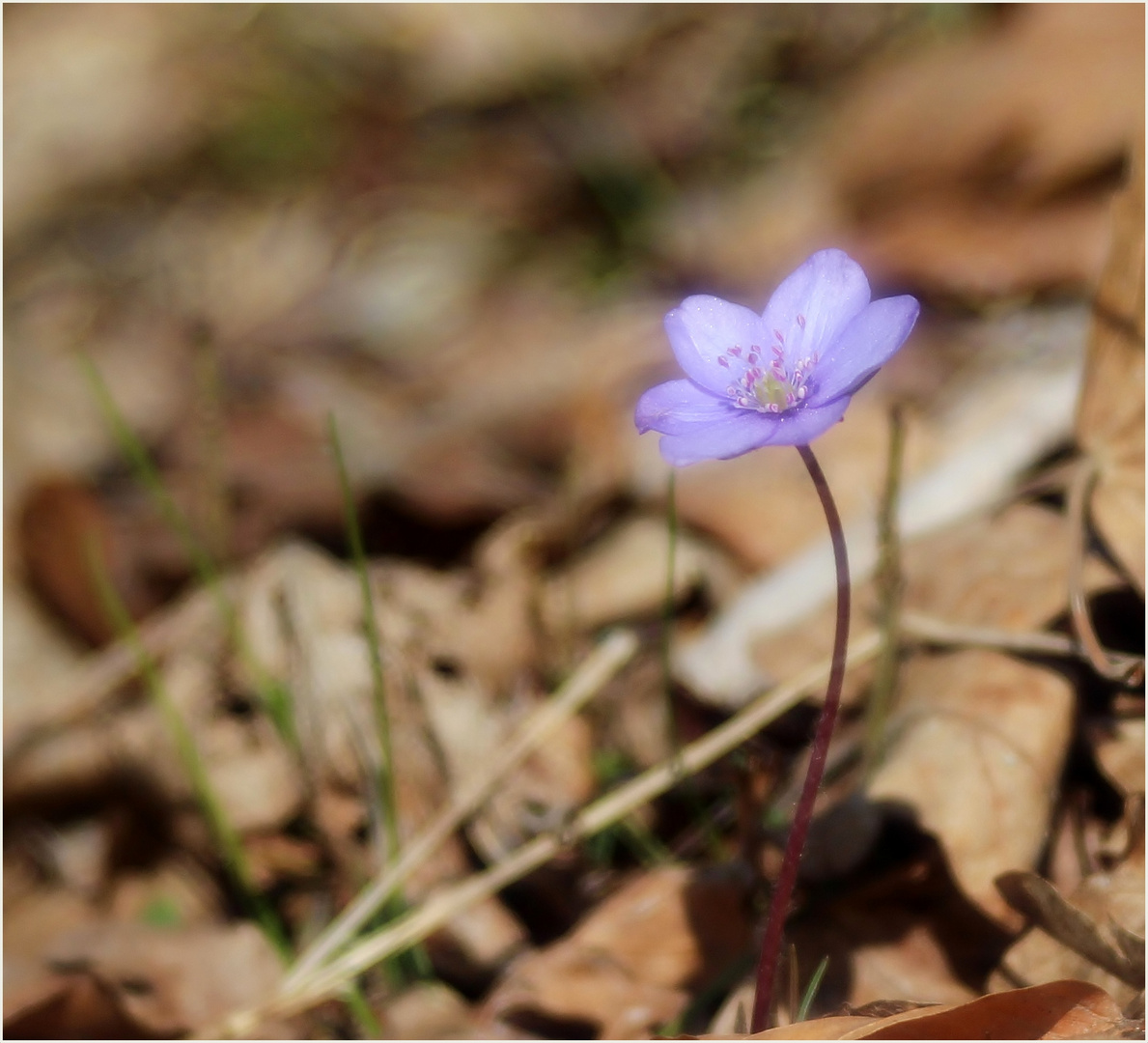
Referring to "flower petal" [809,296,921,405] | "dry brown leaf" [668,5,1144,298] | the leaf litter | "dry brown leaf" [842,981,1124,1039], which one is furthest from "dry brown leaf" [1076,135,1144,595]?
"dry brown leaf" [668,5,1144,298]

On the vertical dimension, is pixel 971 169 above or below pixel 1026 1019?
above

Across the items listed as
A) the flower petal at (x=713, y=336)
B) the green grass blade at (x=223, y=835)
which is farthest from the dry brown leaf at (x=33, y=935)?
the flower petal at (x=713, y=336)

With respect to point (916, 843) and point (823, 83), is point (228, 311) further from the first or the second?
point (916, 843)

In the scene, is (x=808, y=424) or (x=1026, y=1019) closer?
(x=808, y=424)

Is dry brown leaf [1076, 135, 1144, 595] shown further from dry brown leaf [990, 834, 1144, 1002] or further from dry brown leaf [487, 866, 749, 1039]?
→ dry brown leaf [487, 866, 749, 1039]

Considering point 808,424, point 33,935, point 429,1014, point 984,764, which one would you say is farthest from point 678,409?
point 33,935

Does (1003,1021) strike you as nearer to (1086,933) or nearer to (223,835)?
(1086,933)

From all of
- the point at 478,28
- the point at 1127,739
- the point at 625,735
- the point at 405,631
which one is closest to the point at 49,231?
the point at 478,28
